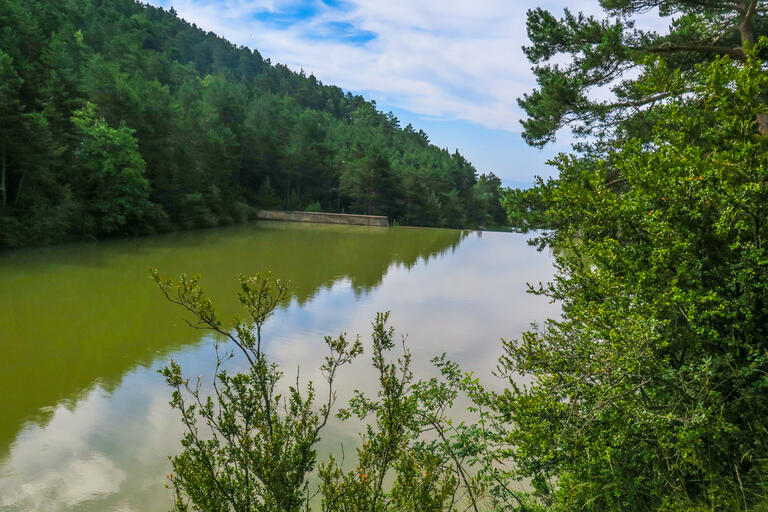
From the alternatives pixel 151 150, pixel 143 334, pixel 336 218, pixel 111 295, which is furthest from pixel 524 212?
pixel 336 218

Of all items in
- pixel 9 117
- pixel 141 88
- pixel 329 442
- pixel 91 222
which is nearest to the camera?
pixel 329 442

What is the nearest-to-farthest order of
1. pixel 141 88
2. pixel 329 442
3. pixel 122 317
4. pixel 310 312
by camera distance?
pixel 329 442, pixel 122 317, pixel 310 312, pixel 141 88

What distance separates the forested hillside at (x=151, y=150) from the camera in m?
21.1

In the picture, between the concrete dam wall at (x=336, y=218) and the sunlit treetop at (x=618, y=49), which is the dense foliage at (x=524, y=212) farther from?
the concrete dam wall at (x=336, y=218)

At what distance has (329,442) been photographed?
5684 mm

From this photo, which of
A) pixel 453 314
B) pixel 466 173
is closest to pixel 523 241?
pixel 453 314

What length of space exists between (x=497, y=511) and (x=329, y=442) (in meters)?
2.57

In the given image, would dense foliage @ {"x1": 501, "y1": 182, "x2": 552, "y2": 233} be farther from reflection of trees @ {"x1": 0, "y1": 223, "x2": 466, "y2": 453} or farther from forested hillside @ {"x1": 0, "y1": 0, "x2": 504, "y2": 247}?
forested hillside @ {"x1": 0, "y1": 0, "x2": 504, "y2": 247}

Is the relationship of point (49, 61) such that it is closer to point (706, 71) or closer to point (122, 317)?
point (122, 317)

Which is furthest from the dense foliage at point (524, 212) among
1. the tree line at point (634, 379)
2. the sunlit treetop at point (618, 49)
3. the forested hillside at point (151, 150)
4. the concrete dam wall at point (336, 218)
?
the concrete dam wall at point (336, 218)

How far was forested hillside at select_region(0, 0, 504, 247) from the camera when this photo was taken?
21.1 meters

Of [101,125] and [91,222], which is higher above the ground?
[101,125]

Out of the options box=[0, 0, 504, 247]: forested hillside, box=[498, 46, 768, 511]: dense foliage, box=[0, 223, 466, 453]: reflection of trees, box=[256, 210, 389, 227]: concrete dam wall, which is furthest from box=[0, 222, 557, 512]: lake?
box=[256, 210, 389, 227]: concrete dam wall

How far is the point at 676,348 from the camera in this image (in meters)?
3.10
